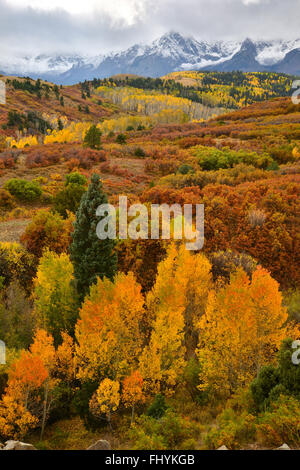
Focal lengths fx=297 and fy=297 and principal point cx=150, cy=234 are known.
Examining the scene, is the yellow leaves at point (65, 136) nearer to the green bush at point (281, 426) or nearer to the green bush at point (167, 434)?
the green bush at point (167, 434)

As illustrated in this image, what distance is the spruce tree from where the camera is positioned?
18.8m

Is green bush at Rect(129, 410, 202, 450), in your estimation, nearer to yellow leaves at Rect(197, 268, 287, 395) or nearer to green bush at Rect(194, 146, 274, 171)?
yellow leaves at Rect(197, 268, 287, 395)

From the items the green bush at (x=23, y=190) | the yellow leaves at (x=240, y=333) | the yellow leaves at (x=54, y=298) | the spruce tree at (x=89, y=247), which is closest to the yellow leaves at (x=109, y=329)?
the yellow leaves at (x=54, y=298)

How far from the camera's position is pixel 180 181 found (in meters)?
35.4

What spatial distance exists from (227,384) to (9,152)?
52280 millimetres

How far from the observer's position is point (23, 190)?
35000 millimetres

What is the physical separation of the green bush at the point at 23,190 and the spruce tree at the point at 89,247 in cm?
1875

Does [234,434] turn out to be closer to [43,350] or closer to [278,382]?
[278,382]

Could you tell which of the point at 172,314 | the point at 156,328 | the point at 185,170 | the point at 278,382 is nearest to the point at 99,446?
the point at 156,328

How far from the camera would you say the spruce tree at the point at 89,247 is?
18781 millimetres

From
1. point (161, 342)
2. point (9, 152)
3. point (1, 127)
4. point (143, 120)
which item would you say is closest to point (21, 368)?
point (161, 342)

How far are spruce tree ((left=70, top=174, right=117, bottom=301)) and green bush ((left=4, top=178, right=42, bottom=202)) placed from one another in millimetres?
18753

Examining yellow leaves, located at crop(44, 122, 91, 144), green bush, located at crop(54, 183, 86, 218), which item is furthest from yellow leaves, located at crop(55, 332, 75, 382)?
yellow leaves, located at crop(44, 122, 91, 144)
